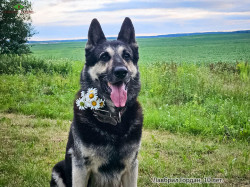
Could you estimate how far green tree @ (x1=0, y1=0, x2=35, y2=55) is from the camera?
2341 cm

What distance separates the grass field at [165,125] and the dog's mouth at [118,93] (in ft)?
5.59

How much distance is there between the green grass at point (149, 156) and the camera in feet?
15.2

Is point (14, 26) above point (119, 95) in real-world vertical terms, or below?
above

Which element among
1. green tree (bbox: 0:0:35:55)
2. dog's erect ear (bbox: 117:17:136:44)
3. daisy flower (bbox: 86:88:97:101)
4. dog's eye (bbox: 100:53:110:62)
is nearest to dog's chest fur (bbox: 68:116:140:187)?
daisy flower (bbox: 86:88:97:101)

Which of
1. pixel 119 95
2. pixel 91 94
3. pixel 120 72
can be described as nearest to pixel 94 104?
pixel 91 94

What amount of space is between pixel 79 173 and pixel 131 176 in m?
0.70

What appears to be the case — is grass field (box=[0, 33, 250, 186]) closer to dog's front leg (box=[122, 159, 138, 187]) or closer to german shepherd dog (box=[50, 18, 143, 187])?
dog's front leg (box=[122, 159, 138, 187])

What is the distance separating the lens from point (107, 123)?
11.5ft

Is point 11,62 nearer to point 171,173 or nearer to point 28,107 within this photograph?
point 28,107

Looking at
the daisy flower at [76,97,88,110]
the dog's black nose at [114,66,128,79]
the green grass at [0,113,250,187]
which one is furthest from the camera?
the green grass at [0,113,250,187]

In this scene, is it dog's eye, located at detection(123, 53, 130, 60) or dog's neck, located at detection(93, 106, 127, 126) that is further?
dog's eye, located at detection(123, 53, 130, 60)

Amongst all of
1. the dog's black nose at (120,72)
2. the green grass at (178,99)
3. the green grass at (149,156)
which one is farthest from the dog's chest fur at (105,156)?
the green grass at (178,99)

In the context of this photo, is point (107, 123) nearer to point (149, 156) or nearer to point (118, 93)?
point (118, 93)

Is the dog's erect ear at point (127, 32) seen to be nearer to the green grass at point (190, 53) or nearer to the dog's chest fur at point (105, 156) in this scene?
the dog's chest fur at point (105, 156)
